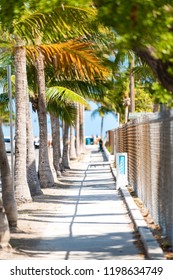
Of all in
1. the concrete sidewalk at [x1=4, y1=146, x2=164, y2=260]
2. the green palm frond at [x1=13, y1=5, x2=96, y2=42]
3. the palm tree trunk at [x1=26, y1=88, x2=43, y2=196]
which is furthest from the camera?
the palm tree trunk at [x1=26, y1=88, x2=43, y2=196]

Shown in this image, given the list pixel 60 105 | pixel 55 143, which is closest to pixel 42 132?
pixel 60 105

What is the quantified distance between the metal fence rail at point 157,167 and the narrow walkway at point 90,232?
63 centimetres

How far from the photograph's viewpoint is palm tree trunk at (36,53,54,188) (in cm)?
2452

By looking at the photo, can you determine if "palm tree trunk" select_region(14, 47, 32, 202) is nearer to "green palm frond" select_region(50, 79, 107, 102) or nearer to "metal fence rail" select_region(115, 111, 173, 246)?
"metal fence rail" select_region(115, 111, 173, 246)

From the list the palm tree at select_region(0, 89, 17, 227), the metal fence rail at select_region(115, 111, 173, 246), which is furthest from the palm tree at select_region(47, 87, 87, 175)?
the palm tree at select_region(0, 89, 17, 227)

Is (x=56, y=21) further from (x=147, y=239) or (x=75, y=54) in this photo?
(x=147, y=239)

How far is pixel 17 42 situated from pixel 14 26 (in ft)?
14.8

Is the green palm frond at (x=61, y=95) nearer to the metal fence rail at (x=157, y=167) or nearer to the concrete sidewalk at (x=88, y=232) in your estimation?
the concrete sidewalk at (x=88, y=232)

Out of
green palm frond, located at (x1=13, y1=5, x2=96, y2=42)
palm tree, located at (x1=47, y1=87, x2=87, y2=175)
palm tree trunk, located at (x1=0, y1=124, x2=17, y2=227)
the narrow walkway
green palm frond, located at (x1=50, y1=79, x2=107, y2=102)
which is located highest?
Answer: green palm frond, located at (x1=13, y1=5, x2=96, y2=42)

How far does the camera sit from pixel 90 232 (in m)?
14.6

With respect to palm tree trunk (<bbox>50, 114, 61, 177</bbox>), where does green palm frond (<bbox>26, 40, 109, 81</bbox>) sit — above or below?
above

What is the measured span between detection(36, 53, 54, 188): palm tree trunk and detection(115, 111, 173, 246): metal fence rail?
5471mm

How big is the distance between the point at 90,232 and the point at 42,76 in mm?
10697
